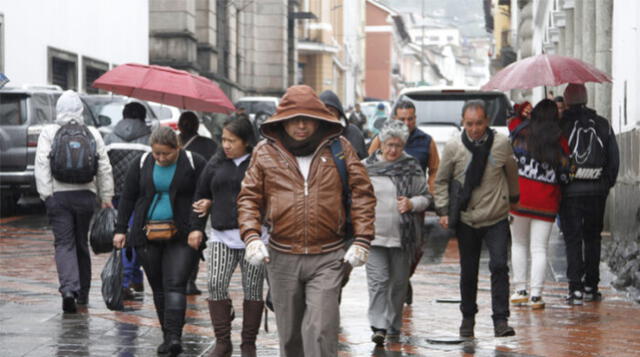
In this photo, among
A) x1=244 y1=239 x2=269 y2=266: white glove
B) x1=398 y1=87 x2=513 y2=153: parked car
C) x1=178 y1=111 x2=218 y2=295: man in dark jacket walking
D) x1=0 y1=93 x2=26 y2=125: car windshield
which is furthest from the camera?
x1=0 y1=93 x2=26 y2=125: car windshield

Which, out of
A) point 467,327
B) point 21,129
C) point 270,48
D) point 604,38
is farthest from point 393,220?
point 270,48

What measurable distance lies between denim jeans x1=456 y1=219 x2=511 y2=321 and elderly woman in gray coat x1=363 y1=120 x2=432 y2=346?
41 centimetres

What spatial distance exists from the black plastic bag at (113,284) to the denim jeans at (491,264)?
2375 millimetres

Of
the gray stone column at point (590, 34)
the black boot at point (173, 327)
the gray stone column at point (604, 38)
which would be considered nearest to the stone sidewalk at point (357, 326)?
the black boot at point (173, 327)

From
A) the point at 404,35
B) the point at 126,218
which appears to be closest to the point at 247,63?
the point at 126,218

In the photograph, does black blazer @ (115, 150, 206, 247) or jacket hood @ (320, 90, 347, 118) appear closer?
black blazer @ (115, 150, 206, 247)

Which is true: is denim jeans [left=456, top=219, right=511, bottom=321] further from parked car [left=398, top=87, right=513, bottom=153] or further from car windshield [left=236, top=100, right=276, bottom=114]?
car windshield [left=236, top=100, right=276, bottom=114]

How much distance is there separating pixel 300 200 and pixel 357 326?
10.7 ft

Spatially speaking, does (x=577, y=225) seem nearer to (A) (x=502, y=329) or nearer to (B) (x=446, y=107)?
(A) (x=502, y=329)

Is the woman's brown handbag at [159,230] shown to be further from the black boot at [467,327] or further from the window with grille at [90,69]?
the window with grille at [90,69]

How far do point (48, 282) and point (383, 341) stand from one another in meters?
4.40

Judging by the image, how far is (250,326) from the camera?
7688 millimetres

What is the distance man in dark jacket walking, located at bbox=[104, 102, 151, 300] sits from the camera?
35.3 ft

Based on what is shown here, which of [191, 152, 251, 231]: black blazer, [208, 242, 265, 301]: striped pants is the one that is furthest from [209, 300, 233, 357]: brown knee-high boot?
[191, 152, 251, 231]: black blazer
